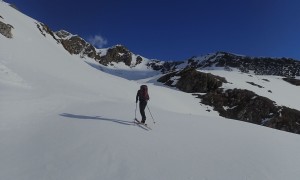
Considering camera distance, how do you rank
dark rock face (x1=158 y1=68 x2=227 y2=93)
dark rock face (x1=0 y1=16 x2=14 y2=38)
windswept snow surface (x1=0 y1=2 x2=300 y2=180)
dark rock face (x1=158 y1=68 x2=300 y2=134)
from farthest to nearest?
dark rock face (x1=158 y1=68 x2=227 y2=93)
dark rock face (x1=158 y1=68 x2=300 y2=134)
dark rock face (x1=0 y1=16 x2=14 y2=38)
windswept snow surface (x1=0 y1=2 x2=300 y2=180)

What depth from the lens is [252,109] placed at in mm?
66875

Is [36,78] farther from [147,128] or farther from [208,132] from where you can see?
[208,132]

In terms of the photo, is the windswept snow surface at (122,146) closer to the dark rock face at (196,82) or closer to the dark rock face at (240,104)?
the dark rock face at (240,104)

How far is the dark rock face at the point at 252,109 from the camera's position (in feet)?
201

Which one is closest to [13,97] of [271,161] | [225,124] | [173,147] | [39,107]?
[39,107]

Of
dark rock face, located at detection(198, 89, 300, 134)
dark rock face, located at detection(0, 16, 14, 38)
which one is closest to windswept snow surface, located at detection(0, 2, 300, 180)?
dark rock face, located at detection(0, 16, 14, 38)

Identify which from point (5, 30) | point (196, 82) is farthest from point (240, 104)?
point (5, 30)

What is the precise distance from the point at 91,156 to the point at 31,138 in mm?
3933

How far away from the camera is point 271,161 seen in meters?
13.6

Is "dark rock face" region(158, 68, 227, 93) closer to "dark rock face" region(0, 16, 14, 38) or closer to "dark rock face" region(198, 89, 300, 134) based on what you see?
"dark rock face" region(198, 89, 300, 134)

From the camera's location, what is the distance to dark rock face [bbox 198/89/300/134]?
6119 centimetres

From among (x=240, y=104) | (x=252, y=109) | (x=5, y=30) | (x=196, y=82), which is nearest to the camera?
(x=5, y=30)

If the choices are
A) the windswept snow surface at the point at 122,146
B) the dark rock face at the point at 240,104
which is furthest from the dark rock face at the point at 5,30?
the dark rock face at the point at 240,104

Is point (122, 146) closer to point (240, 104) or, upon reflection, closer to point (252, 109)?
point (252, 109)
